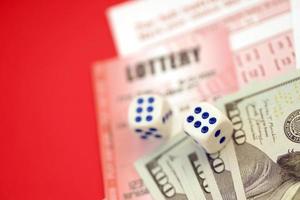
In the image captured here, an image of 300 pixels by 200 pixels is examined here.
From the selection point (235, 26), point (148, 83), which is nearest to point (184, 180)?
point (148, 83)

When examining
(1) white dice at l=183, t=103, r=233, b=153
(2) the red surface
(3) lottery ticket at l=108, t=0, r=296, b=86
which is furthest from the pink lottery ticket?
(2) the red surface

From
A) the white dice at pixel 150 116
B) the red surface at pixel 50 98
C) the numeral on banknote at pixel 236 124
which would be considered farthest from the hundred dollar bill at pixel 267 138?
the red surface at pixel 50 98

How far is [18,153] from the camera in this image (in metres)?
0.84

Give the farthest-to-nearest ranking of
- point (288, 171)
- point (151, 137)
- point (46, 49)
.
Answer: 1. point (46, 49)
2. point (151, 137)
3. point (288, 171)

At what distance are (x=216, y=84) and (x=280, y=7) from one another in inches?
7.7

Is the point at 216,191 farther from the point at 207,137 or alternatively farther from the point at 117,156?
the point at 117,156

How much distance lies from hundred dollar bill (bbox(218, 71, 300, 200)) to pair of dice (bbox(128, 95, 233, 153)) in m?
0.04

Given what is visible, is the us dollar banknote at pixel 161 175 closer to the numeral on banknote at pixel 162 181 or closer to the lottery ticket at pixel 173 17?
the numeral on banknote at pixel 162 181

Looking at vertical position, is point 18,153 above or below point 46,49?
below

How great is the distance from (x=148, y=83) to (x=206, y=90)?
12 centimetres

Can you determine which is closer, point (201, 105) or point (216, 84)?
point (201, 105)

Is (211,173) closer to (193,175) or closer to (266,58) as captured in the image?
(193,175)

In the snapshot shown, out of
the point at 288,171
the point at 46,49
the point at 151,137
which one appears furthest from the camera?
the point at 46,49

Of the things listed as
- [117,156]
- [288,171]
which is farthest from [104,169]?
[288,171]
